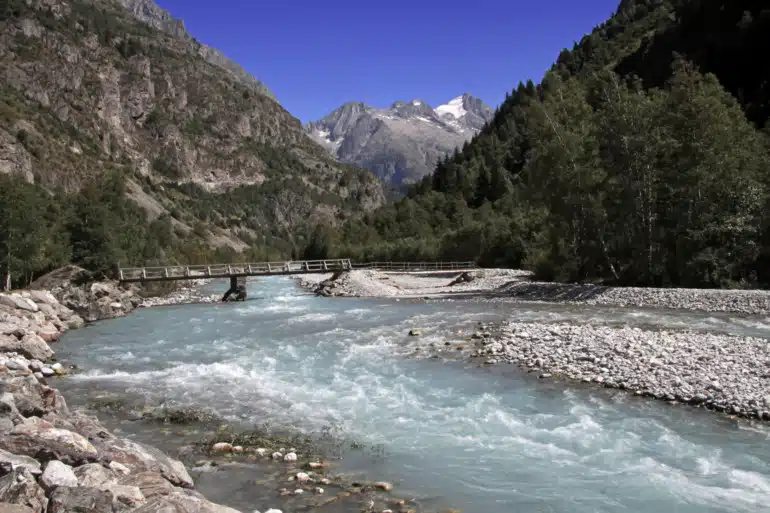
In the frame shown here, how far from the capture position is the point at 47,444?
7.29 m

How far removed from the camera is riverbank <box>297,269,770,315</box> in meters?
26.8

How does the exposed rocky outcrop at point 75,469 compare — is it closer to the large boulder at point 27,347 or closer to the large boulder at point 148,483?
the large boulder at point 148,483

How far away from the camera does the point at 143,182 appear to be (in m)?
163

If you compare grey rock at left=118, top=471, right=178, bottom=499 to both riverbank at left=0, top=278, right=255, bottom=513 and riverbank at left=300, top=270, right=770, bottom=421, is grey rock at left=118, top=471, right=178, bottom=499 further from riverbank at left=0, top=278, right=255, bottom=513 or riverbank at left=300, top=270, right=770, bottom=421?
riverbank at left=300, top=270, right=770, bottom=421

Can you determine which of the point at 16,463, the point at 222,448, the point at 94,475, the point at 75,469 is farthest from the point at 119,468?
the point at 222,448

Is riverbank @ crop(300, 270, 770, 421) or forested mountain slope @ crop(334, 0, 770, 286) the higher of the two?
forested mountain slope @ crop(334, 0, 770, 286)

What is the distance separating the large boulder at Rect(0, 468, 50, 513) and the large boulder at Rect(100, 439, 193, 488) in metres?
1.93

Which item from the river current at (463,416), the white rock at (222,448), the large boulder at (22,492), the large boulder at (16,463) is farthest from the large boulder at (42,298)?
the large boulder at (22,492)

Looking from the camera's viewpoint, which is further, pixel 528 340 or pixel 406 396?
pixel 528 340

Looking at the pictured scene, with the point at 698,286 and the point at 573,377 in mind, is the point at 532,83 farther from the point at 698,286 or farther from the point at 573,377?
the point at 573,377

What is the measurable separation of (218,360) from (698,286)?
2728cm

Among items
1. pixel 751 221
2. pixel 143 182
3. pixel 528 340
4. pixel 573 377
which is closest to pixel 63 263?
pixel 528 340

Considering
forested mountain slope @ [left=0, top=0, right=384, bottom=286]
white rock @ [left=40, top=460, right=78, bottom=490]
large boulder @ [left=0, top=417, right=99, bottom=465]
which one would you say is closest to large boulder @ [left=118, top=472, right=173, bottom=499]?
white rock @ [left=40, top=460, right=78, bottom=490]

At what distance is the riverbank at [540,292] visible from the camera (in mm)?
26816
